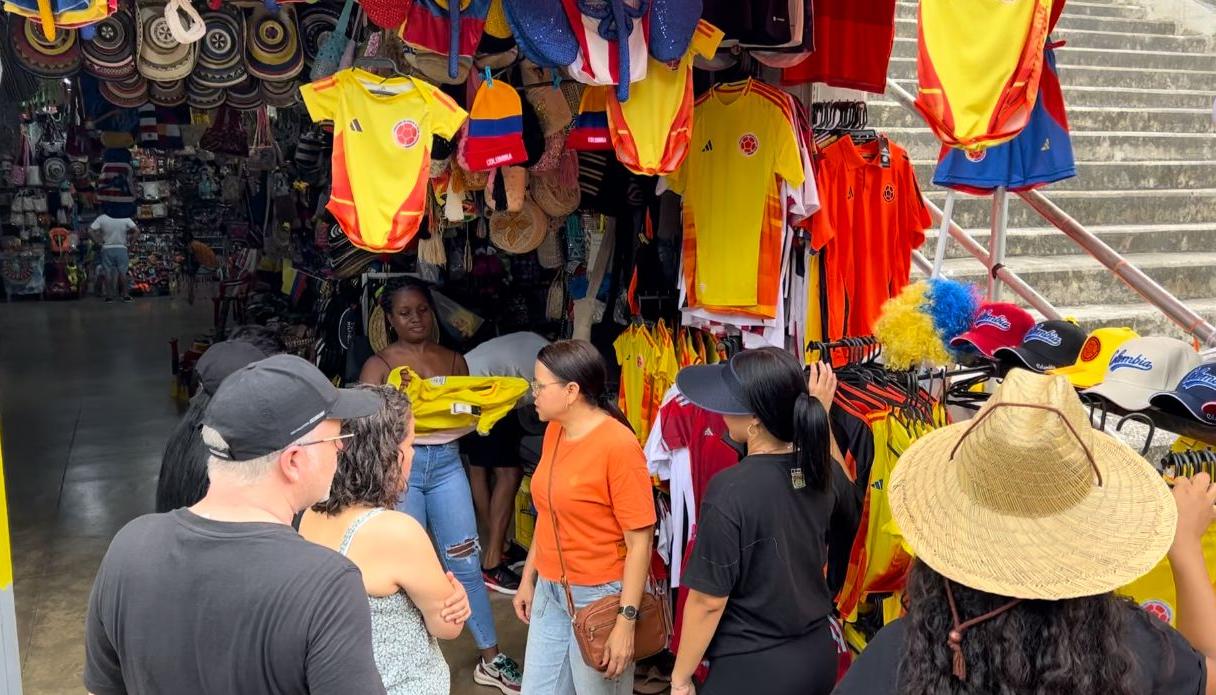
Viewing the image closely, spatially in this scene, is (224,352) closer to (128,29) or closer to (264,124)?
(128,29)

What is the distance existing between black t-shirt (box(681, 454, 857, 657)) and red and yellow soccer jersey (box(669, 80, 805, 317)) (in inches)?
57.8

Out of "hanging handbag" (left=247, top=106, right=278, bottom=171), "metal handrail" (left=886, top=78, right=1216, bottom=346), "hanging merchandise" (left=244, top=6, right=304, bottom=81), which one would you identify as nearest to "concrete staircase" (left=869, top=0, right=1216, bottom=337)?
"metal handrail" (left=886, top=78, right=1216, bottom=346)

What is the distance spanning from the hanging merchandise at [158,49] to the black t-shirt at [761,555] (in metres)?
2.96

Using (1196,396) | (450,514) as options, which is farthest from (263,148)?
(1196,396)

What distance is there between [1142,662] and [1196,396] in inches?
44.9

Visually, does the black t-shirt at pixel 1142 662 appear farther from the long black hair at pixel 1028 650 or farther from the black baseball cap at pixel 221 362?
the black baseball cap at pixel 221 362

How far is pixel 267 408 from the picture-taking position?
1703mm

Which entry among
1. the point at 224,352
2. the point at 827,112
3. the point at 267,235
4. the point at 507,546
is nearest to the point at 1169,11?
the point at 827,112

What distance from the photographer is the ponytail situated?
2406 mm

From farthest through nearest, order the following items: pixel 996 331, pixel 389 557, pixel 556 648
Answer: pixel 556 648
pixel 996 331
pixel 389 557

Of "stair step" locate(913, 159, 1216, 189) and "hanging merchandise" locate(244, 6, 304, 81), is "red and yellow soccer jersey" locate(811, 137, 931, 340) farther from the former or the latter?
"stair step" locate(913, 159, 1216, 189)

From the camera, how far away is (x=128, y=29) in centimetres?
395

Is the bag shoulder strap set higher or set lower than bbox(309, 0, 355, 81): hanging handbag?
lower

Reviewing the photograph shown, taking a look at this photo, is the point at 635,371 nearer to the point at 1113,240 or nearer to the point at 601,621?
the point at 601,621
